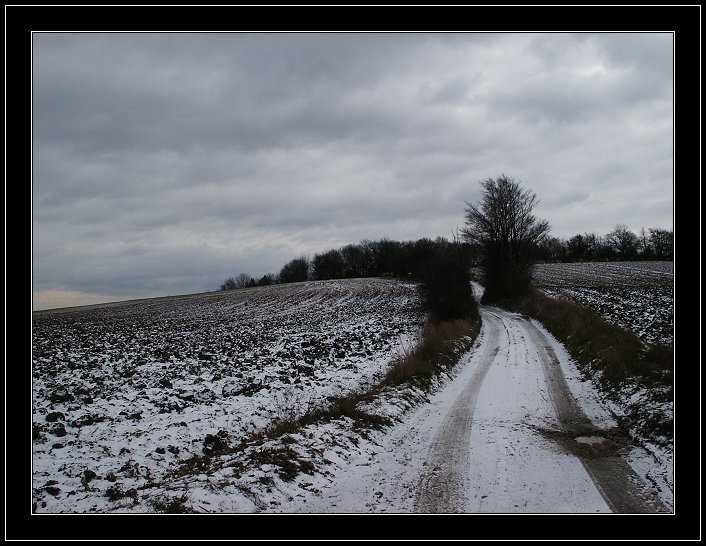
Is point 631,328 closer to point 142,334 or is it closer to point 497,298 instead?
point 142,334

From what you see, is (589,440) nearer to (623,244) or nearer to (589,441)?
(589,441)

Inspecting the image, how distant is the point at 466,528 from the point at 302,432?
174 inches

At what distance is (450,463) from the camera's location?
23.8 ft

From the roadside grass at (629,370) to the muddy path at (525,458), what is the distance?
0.67m

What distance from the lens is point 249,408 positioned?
10367 mm

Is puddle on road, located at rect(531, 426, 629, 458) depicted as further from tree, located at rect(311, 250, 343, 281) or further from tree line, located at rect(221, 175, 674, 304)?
tree, located at rect(311, 250, 343, 281)

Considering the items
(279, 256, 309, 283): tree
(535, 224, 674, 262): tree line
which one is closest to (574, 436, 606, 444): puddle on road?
(535, 224, 674, 262): tree line

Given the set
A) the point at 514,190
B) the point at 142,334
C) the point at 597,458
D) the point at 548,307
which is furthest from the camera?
the point at 514,190

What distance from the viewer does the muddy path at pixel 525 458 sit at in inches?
232

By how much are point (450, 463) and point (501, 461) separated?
2.83 feet

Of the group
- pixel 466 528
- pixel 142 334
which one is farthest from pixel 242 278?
pixel 466 528

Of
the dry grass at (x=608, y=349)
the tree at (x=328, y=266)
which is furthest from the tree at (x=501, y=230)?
the tree at (x=328, y=266)

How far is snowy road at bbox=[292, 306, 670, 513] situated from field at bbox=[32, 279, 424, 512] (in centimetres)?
175

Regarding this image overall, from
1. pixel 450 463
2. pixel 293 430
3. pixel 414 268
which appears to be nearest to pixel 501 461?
pixel 450 463
